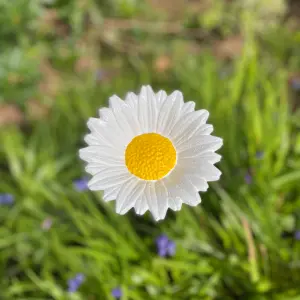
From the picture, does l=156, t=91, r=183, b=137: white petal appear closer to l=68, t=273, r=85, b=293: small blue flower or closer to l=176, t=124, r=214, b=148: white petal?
l=176, t=124, r=214, b=148: white petal

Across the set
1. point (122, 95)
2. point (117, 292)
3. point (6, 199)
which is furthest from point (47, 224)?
point (122, 95)

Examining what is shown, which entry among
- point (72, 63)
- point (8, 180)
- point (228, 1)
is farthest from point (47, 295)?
point (228, 1)

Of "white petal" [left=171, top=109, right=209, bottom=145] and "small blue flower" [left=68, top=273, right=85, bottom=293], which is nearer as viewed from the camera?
"white petal" [left=171, top=109, right=209, bottom=145]

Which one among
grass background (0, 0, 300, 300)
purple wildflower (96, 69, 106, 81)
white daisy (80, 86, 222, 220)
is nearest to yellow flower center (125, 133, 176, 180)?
white daisy (80, 86, 222, 220)

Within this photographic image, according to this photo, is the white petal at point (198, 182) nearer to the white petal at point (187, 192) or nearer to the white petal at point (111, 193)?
the white petal at point (187, 192)

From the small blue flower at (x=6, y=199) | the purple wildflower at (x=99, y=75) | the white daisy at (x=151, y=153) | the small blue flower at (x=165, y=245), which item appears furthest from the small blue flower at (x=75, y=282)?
the purple wildflower at (x=99, y=75)
